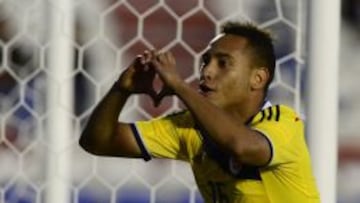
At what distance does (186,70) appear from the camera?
2459 mm

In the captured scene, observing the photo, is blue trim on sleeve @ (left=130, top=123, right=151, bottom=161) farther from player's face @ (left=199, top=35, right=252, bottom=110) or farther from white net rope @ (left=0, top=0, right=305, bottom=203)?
white net rope @ (left=0, top=0, right=305, bottom=203)

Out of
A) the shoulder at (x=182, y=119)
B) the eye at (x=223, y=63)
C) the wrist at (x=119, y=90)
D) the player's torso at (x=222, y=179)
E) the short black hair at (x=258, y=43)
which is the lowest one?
the player's torso at (x=222, y=179)

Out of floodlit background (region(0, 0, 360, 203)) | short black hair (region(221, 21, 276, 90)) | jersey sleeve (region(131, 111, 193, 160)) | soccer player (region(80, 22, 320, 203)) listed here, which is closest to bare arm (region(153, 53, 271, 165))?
soccer player (region(80, 22, 320, 203))

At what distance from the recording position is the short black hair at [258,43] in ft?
4.83

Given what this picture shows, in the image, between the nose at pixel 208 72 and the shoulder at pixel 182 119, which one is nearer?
the nose at pixel 208 72

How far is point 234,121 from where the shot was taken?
4.58 ft

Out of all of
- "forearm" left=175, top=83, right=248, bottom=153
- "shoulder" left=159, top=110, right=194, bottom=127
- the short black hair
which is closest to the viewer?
"forearm" left=175, top=83, right=248, bottom=153

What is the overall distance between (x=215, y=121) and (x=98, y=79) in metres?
1.52

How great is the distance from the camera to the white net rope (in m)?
2.07

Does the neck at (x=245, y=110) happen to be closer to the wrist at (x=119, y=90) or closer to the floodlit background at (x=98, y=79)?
the wrist at (x=119, y=90)

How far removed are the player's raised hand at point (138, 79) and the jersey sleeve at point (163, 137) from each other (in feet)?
0.39

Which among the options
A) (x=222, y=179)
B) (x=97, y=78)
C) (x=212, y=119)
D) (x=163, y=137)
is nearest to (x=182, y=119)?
(x=163, y=137)

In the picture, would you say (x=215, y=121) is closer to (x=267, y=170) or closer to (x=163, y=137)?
(x=267, y=170)

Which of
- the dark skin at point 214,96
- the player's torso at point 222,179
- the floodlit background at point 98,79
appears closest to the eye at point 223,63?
the dark skin at point 214,96
